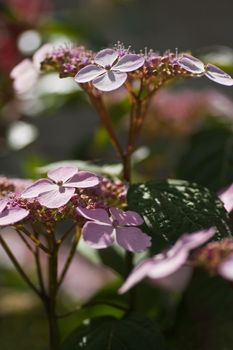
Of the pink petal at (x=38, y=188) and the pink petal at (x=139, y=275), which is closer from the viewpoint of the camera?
the pink petal at (x=139, y=275)

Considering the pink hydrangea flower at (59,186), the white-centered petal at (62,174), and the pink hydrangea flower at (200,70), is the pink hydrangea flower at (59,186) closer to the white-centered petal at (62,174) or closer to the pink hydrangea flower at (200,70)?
the white-centered petal at (62,174)

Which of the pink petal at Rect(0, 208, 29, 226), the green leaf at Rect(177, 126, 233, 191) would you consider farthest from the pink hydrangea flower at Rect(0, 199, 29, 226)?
the green leaf at Rect(177, 126, 233, 191)

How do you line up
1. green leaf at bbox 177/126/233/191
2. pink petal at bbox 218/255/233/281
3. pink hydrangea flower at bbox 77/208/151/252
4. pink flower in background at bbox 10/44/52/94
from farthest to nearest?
green leaf at bbox 177/126/233/191 → pink flower in background at bbox 10/44/52/94 → pink hydrangea flower at bbox 77/208/151/252 → pink petal at bbox 218/255/233/281

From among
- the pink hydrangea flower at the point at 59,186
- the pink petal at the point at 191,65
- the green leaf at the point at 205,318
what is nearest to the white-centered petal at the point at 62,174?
the pink hydrangea flower at the point at 59,186

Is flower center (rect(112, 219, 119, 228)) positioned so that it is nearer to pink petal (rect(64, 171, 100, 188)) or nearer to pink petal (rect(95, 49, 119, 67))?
pink petal (rect(64, 171, 100, 188))

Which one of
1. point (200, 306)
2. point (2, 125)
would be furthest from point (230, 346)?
point (2, 125)

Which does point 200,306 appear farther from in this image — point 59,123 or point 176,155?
point 59,123

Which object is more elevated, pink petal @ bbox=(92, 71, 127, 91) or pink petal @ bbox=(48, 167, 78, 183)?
pink petal @ bbox=(92, 71, 127, 91)

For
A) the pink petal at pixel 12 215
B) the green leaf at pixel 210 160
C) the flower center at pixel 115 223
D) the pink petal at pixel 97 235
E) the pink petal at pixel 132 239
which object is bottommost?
the green leaf at pixel 210 160
